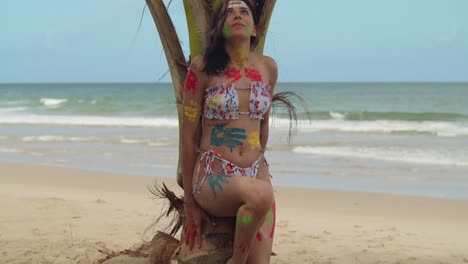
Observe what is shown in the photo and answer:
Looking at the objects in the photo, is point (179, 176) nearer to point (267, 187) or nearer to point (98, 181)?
point (267, 187)

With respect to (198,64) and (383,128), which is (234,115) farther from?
(383,128)

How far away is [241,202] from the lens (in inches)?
123

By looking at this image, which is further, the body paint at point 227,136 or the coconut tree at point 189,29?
the coconut tree at point 189,29

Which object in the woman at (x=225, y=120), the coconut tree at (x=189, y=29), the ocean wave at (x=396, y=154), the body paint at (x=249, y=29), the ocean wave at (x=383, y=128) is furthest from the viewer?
the ocean wave at (x=383, y=128)

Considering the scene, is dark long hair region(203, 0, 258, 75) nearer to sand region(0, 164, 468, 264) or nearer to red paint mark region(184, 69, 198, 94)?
red paint mark region(184, 69, 198, 94)

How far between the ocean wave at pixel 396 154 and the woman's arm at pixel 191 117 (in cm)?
929

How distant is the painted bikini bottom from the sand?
1509mm

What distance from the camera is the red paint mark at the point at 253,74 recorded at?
3.42 meters

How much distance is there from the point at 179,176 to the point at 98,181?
6355 mm

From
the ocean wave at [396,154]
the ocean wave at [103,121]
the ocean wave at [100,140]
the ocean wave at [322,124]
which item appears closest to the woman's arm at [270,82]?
the ocean wave at [396,154]

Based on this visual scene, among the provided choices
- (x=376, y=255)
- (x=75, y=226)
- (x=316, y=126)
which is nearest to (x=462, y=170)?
(x=376, y=255)

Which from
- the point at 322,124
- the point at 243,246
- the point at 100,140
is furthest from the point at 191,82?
the point at 322,124

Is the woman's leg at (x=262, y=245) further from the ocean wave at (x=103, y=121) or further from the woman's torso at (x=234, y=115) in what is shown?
the ocean wave at (x=103, y=121)

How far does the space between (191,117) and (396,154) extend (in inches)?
416
